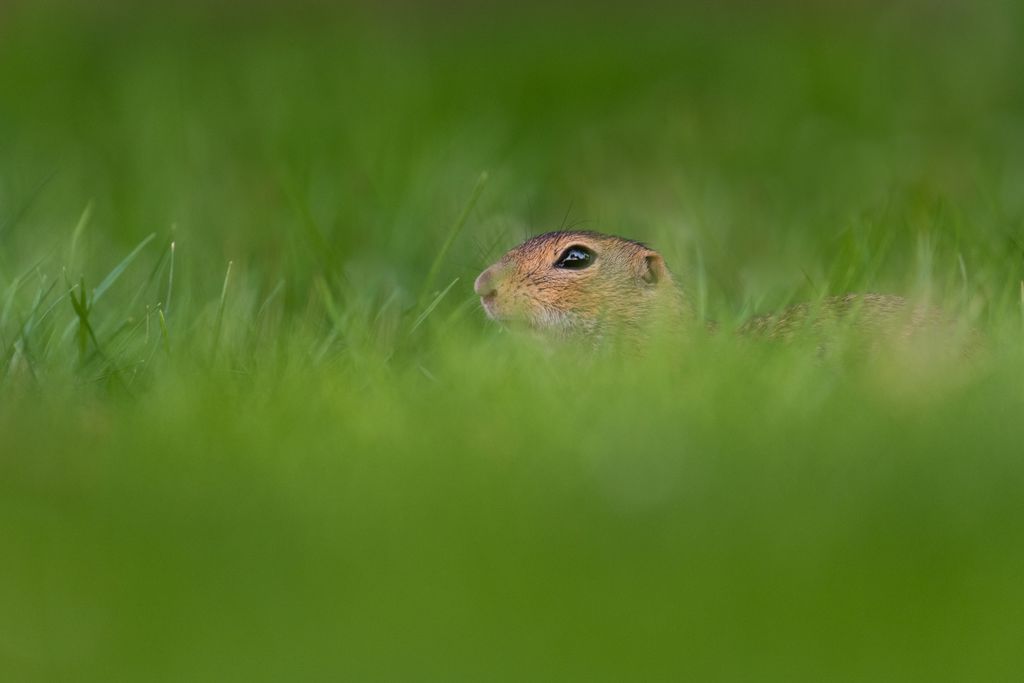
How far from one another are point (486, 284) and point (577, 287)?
261 mm

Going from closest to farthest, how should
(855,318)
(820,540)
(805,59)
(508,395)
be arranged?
(820,540) < (508,395) < (855,318) < (805,59)

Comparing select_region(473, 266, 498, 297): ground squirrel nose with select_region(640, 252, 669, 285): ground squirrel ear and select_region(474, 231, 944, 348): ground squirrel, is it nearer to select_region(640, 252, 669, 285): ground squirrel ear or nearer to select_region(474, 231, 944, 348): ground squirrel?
select_region(474, 231, 944, 348): ground squirrel

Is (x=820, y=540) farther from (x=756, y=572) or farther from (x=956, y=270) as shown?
(x=956, y=270)

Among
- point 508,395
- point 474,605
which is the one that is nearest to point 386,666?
point 474,605

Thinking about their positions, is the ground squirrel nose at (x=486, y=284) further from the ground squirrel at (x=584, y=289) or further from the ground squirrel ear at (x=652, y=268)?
the ground squirrel ear at (x=652, y=268)

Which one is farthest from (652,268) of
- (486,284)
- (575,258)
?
(486,284)

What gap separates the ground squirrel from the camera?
172 inches

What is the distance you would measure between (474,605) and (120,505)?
805 mm

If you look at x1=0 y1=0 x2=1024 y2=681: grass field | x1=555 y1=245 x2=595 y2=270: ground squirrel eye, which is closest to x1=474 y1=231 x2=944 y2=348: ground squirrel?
x1=555 y1=245 x2=595 y2=270: ground squirrel eye

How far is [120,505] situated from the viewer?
2781mm

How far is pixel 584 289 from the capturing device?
4453 mm

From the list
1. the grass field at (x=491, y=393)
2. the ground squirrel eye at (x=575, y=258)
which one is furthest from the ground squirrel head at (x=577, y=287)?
the grass field at (x=491, y=393)

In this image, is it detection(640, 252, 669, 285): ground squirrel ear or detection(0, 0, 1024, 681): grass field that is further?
detection(640, 252, 669, 285): ground squirrel ear

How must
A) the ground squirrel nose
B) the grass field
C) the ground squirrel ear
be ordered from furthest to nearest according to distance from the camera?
the ground squirrel ear → the ground squirrel nose → the grass field
